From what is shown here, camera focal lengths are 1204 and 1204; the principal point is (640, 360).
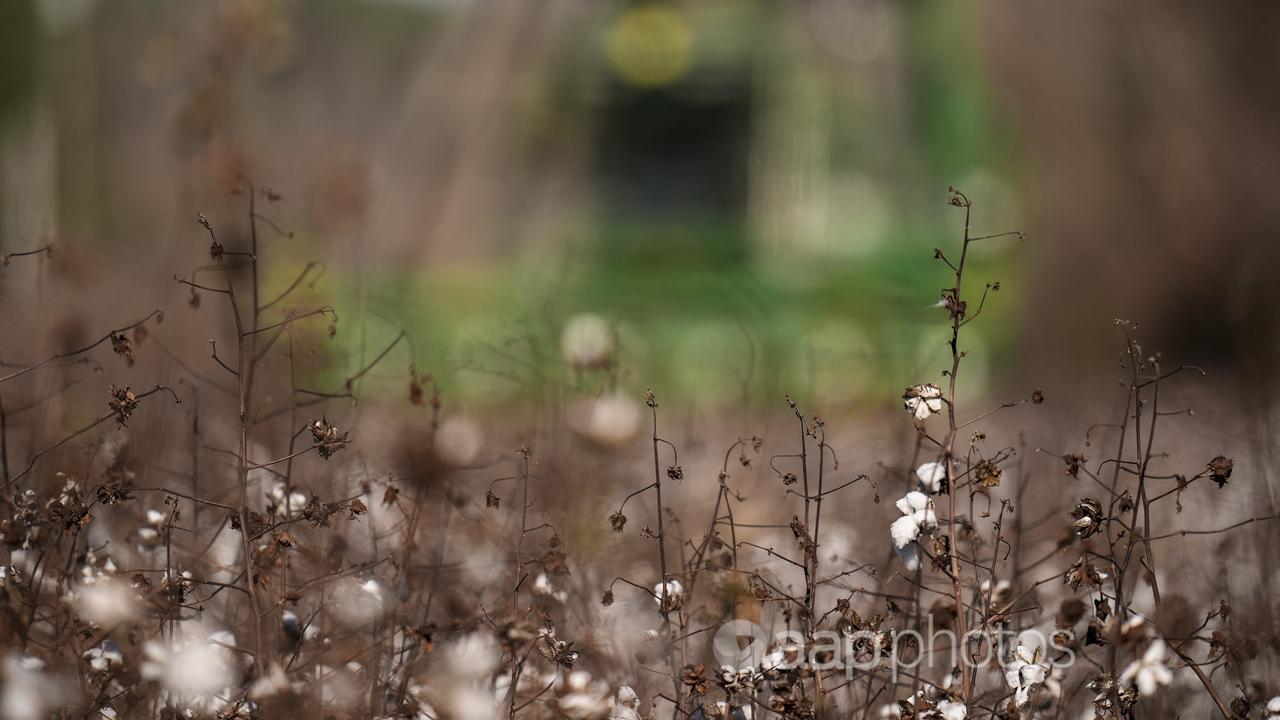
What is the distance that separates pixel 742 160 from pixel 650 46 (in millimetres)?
737

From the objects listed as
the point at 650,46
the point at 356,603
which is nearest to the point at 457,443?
the point at 356,603

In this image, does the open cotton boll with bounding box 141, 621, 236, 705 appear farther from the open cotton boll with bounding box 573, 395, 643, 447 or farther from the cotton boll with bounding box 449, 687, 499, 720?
the open cotton boll with bounding box 573, 395, 643, 447

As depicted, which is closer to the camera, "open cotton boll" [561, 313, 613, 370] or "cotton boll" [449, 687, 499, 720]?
"cotton boll" [449, 687, 499, 720]

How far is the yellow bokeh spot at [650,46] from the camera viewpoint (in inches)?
238

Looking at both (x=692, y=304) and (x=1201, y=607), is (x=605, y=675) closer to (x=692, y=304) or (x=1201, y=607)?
(x=1201, y=607)

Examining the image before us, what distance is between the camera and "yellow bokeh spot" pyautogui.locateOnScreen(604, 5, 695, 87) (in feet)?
19.9

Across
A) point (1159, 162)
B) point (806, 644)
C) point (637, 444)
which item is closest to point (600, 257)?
point (1159, 162)

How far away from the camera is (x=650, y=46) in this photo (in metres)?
6.07

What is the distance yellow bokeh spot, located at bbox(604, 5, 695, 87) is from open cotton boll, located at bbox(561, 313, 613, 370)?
10.1 ft

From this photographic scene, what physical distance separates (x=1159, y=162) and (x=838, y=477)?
3.41m

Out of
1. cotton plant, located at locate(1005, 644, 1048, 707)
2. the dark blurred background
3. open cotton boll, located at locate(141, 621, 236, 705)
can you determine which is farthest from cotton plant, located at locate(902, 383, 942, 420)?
the dark blurred background

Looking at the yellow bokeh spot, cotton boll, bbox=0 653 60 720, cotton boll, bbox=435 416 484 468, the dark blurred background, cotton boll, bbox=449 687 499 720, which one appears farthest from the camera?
the yellow bokeh spot

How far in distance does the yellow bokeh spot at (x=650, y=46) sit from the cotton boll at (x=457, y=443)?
3473mm

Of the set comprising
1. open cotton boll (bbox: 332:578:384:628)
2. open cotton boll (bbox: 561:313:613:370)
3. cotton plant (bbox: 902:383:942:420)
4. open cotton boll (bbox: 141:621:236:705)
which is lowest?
open cotton boll (bbox: 141:621:236:705)
